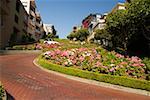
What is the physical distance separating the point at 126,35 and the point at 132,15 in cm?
638

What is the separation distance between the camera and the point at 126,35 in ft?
112

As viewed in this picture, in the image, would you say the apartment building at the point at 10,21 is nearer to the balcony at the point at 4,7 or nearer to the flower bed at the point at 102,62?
the balcony at the point at 4,7

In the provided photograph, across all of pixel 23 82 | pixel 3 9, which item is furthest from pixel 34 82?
pixel 3 9

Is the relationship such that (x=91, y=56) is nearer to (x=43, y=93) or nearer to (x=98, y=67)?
(x=98, y=67)

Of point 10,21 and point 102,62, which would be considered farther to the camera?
point 10,21

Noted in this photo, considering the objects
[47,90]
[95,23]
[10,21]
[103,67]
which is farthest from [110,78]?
[95,23]

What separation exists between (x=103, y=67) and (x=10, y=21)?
95.9 ft

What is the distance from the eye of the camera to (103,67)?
22953 mm

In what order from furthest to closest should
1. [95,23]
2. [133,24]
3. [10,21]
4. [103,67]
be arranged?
[95,23]
[10,21]
[133,24]
[103,67]

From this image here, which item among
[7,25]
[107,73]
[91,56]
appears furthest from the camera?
[7,25]

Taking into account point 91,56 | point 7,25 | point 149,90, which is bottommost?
point 149,90

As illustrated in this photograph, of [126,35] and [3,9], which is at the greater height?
[3,9]

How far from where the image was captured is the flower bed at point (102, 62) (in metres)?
22.8

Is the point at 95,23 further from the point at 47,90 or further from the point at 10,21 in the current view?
the point at 47,90
